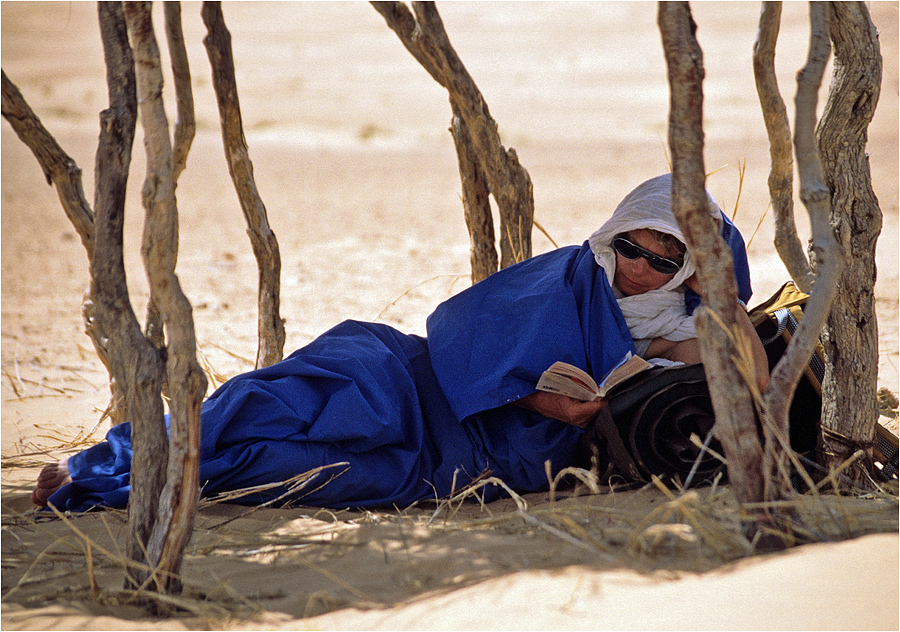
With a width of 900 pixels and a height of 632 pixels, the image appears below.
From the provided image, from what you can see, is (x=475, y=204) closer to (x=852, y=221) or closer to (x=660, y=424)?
(x=660, y=424)

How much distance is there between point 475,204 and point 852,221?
2.13m

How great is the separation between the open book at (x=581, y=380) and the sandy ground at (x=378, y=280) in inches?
14.8

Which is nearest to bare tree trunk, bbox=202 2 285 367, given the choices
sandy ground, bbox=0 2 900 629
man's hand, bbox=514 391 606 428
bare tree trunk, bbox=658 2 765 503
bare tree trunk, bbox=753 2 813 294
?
sandy ground, bbox=0 2 900 629

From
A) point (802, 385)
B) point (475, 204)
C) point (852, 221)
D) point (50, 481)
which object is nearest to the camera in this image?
point (852, 221)

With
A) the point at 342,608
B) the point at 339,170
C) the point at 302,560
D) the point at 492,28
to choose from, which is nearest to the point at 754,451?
the point at 342,608

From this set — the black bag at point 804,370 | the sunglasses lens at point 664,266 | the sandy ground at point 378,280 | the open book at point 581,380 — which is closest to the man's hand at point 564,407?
the open book at point 581,380

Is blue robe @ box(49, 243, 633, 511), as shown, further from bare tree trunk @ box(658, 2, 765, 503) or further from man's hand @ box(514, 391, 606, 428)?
bare tree trunk @ box(658, 2, 765, 503)

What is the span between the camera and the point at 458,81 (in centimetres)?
392

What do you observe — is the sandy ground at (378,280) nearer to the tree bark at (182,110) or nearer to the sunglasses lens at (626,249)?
the sunglasses lens at (626,249)

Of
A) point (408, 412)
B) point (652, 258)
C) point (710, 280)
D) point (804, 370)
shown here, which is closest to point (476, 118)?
point (652, 258)

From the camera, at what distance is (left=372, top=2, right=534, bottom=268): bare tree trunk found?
3879mm

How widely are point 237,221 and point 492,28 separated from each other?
2440 cm

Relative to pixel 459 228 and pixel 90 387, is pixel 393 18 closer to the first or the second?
pixel 90 387

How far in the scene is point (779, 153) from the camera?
326 cm
